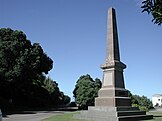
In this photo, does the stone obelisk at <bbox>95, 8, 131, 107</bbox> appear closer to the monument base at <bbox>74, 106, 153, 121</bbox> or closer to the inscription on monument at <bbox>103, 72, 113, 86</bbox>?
the inscription on monument at <bbox>103, 72, 113, 86</bbox>

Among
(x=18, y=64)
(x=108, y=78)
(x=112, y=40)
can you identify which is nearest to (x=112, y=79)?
(x=108, y=78)

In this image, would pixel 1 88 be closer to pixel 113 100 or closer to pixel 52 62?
pixel 52 62

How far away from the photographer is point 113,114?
16109 millimetres

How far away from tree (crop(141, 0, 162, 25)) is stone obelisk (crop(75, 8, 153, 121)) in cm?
958

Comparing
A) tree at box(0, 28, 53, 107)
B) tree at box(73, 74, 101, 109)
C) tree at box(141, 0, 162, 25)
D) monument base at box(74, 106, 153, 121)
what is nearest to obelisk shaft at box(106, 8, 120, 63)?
monument base at box(74, 106, 153, 121)

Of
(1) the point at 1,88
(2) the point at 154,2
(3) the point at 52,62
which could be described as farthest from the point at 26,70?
(2) the point at 154,2

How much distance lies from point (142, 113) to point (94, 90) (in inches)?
1052

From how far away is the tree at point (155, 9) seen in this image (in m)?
6.75

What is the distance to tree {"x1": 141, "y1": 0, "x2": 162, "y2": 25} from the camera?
6.75 metres

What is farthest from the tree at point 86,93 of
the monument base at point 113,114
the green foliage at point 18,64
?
the monument base at point 113,114

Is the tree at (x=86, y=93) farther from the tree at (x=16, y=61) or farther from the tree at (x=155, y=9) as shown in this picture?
the tree at (x=155, y=9)

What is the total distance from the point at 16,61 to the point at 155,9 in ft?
103

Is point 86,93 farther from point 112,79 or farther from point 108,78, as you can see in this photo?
point 112,79

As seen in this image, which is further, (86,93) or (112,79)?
(86,93)
